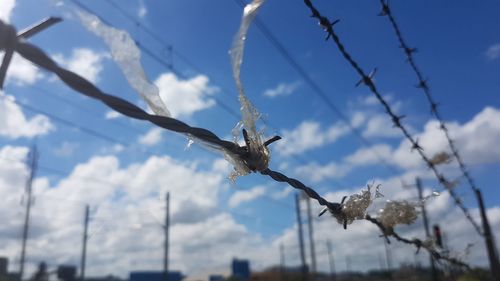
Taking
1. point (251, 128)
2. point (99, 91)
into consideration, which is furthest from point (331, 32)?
point (99, 91)

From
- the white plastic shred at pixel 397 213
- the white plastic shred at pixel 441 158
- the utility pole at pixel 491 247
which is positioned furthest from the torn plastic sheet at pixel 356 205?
the utility pole at pixel 491 247

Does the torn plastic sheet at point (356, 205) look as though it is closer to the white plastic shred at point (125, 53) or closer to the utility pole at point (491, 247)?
the white plastic shred at point (125, 53)

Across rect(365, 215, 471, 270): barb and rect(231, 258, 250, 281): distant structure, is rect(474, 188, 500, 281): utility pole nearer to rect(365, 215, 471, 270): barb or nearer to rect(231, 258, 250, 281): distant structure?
rect(365, 215, 471, 270): barb

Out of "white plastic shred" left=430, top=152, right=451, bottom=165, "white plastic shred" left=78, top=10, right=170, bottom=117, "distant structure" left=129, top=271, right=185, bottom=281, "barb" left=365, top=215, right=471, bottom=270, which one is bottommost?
"barb" left=365, top=215, right=471, bottom=270

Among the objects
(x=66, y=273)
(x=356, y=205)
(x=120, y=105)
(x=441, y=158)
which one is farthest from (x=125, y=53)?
(x=66, y=273)

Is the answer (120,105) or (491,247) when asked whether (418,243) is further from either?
(491,247)

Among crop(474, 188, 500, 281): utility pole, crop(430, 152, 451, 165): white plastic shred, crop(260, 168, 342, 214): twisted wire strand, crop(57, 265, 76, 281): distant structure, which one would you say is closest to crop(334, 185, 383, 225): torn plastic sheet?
crop(260, 168, 342, 214): twisted wire strand
